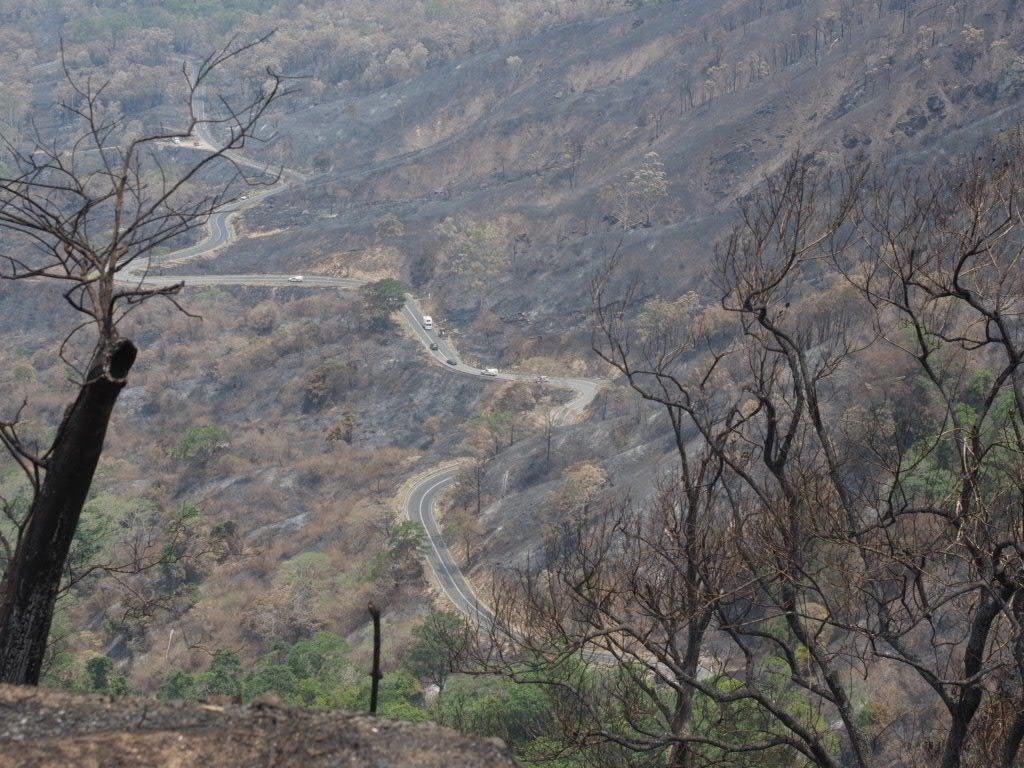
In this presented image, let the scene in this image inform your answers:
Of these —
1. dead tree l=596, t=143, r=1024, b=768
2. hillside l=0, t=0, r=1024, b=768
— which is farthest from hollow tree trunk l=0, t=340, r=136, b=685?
hillside l=0, t=0, r=1024, b=768

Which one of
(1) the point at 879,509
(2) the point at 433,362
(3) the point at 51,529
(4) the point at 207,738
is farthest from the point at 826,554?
(2) the point at 433,362

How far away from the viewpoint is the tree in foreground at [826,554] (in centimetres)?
967

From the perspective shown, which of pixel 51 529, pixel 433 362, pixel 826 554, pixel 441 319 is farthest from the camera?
pixel 441 319

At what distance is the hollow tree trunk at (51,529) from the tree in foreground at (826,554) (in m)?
4.42

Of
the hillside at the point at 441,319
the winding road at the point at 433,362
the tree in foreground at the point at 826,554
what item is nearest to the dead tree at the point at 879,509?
the tree in foreground at the point at 826,554

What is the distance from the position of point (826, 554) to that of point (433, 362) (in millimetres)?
61879

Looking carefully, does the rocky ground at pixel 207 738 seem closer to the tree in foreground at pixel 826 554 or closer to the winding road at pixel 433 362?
the tree in foreground at pixel 826 554

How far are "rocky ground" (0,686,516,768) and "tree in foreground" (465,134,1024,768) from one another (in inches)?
117

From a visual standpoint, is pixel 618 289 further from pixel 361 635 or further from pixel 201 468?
pixel 361 635

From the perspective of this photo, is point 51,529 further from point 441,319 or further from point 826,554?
point 441,319

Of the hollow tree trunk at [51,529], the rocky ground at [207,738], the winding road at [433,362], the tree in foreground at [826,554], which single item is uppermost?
the winding road at [433,362]

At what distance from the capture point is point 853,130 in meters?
80.1

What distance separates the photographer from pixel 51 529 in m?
7.18

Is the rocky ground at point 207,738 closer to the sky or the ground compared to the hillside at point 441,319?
closer to the ground
